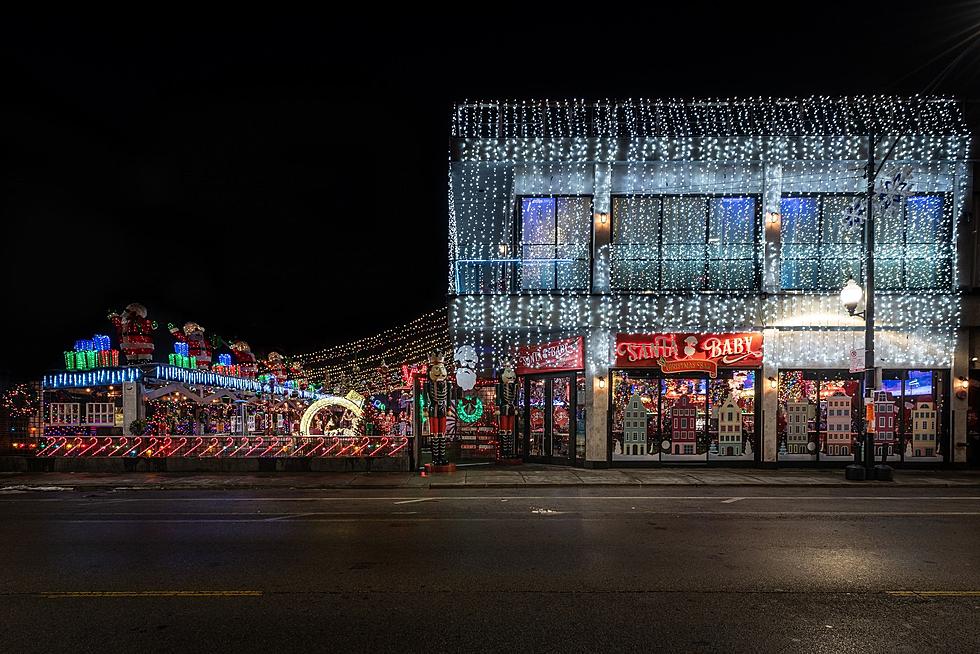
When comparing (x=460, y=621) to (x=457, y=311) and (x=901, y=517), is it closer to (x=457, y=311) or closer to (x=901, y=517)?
(x=901, y=517)

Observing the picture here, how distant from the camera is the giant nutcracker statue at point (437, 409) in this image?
17.5 meters

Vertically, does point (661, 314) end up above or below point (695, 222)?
below

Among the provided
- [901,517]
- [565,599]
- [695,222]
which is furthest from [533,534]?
[695,222]

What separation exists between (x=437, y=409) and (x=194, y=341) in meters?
16.0

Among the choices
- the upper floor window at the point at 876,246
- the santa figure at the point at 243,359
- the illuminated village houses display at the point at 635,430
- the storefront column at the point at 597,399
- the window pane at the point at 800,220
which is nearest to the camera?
the storefront column at the point at 597,399

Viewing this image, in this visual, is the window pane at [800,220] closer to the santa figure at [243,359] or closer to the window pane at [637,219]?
the window pane at [637,219]

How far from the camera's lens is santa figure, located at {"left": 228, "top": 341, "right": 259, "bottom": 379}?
35.5 m

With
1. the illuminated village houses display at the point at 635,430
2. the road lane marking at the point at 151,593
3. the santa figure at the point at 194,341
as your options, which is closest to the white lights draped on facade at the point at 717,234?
the illuminated village houses display at the point at 635,430

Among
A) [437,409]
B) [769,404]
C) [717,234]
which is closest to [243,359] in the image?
[437,409]

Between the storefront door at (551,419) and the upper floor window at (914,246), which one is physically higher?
the upper floor window at (914,246)

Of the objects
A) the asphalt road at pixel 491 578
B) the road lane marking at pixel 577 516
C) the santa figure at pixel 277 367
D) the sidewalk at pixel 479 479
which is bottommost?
the sidewalk at pixel 479 479

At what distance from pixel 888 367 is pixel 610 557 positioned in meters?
14.8

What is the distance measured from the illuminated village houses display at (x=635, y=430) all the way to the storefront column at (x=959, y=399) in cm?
854

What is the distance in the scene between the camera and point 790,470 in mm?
18406
